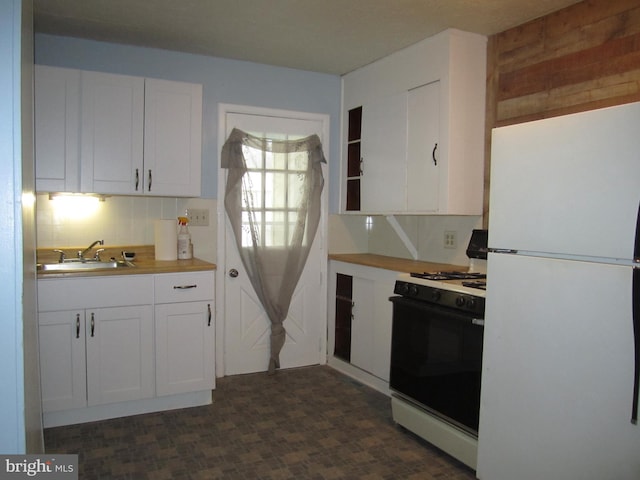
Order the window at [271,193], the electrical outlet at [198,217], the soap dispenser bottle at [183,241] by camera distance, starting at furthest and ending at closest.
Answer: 1. the window at [271,193]
2. the electrical outlet at [198,217]
3. the soap dispenser bottle at [183,241]

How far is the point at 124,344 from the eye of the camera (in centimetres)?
287

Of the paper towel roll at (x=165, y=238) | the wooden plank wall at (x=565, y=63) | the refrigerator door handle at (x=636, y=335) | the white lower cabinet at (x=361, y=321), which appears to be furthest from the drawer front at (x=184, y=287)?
the refrigerator door handle at (x=636, y=335)

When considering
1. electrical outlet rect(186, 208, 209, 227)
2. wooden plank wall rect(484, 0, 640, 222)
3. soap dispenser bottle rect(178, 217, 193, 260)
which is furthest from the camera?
electrical outlet rect(186, 208, 209, 227)

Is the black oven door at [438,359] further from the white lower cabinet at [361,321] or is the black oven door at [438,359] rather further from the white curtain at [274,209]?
the white curtain at [274,209]

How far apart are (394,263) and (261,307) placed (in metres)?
1.12

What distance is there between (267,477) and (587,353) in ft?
5.02

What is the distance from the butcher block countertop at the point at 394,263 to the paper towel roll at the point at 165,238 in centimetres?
128

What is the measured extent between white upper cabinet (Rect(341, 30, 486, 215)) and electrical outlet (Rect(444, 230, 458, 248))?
31 centimetres

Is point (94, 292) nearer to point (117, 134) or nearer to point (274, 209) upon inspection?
point (117, 134)

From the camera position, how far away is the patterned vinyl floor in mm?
2348

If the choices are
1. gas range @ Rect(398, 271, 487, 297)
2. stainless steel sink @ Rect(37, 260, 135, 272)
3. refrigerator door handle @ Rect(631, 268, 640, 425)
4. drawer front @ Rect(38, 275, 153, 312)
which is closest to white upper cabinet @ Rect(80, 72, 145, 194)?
stainless steel sink @ Rect(37, 260, 135, 272)

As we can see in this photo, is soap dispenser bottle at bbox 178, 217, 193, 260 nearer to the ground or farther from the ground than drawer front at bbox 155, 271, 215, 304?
farther from the ground

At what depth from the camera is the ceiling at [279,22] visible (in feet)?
8.71

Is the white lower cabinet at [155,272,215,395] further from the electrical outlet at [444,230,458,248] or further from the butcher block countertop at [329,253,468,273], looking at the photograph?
the electrical outlet at [444,230,458,248]
